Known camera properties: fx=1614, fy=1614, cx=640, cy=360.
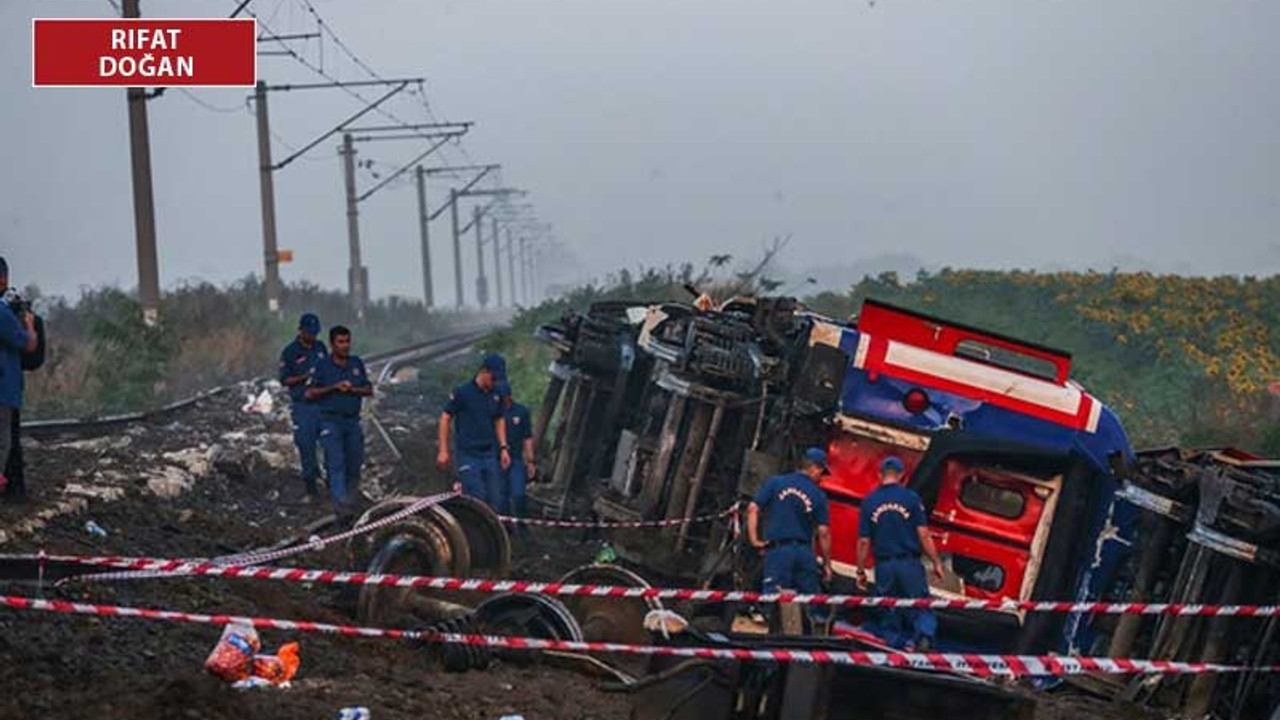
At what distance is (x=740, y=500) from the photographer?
10320 millimetres

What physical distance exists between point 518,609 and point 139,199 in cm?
1890

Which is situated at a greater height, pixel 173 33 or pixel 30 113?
pixel 173 33

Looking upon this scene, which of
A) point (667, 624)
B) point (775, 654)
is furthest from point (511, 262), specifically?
point (775, 654)

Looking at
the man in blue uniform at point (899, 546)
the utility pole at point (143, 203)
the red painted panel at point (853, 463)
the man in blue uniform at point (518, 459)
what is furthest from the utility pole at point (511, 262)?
the man in blue uniform at point (899, 546)

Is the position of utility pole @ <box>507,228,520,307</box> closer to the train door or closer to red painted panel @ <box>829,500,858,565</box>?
red painted panel @ <box>829,500,858,565</box>

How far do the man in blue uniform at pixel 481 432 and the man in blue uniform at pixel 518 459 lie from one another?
87 centimetres

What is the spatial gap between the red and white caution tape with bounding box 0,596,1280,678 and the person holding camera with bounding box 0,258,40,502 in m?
2.25

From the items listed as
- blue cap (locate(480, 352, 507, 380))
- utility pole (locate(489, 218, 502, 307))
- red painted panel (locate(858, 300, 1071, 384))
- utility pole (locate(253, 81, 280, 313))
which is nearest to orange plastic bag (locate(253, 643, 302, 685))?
red painted panel (locate(858, 300, 1071, 384))

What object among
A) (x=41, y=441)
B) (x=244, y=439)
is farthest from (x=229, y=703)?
(x=244, y=439)

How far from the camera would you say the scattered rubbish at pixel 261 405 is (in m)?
22.5

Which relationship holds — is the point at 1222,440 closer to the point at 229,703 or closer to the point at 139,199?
the point at 229,703

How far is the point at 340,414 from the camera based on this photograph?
13.1 meters

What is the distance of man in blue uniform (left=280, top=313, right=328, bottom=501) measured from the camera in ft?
47.5

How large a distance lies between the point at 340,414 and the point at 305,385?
1.50 metres
